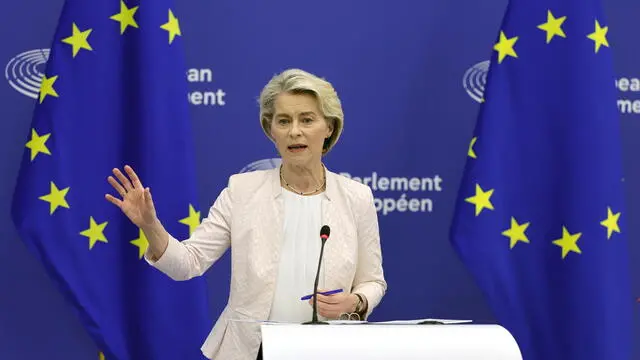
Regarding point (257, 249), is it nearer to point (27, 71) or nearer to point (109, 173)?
point (109, 173)

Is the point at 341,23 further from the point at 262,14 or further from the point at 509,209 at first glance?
the point at 509,209

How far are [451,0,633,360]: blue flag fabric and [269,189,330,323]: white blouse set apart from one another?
0.96 metres

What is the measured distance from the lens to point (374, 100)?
4.00 metres

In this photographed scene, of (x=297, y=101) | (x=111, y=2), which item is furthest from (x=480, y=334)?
(x=111, y=2)

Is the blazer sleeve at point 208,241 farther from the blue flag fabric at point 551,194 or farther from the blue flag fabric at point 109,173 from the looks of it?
the blue flag fabric at point 551,194

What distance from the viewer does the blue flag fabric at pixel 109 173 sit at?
339 cm

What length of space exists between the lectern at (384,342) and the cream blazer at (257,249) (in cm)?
65

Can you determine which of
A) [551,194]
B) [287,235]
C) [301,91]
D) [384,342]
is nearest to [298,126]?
[301,91]

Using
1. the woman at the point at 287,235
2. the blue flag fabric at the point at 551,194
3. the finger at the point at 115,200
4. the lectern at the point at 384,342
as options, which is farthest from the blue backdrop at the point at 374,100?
the lectern at the point at 384,342

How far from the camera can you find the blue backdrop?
3.86m

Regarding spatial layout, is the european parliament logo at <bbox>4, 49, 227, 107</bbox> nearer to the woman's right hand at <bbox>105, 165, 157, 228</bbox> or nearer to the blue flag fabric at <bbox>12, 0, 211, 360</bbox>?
the blue flag fabric at <bbox>12, 0, 211, 360</bbox>

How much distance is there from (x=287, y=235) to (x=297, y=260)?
9 cm

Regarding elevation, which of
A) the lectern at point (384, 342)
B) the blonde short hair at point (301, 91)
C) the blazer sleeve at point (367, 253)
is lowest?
the lectern at point (384, 342)

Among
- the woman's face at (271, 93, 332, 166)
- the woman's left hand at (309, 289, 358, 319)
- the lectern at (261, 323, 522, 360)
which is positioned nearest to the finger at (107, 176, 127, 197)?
the woman's face at (271, 93, 332, 166)
